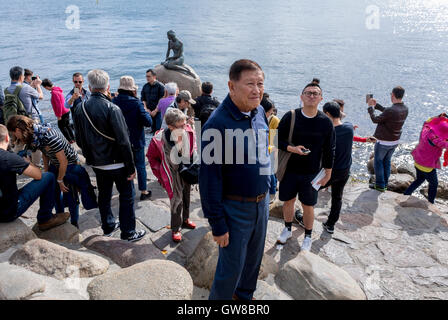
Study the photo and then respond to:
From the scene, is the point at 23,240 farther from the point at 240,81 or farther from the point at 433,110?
the point at 433,110

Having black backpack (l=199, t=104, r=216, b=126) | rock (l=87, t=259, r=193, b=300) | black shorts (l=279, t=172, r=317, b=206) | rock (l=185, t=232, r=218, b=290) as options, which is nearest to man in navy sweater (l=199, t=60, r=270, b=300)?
rock (l=87, t=259, r=193, b=300)

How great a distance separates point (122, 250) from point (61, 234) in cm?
85

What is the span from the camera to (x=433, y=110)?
615 inches

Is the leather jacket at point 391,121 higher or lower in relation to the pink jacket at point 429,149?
higher

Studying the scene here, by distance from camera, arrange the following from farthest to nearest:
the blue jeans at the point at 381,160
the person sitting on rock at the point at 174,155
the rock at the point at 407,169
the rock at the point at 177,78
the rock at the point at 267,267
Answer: the rock at the point at 177,78 → the rock at the point at 407,169 → the blue jeans at the point at 381,160 → the person sitting on rock at the point at 174,155 → the rock at the point at 267,267

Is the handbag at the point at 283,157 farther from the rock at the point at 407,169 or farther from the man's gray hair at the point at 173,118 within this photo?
the rock at the point at 407,169

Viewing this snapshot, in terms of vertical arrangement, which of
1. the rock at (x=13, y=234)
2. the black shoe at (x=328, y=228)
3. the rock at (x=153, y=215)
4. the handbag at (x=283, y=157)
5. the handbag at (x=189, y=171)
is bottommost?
the rock at (x=153, y=215)

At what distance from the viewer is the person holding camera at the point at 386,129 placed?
594cm

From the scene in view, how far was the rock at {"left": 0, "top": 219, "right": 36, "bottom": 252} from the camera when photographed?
3.36 metres

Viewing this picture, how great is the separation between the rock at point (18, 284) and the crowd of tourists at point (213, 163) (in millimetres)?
1035

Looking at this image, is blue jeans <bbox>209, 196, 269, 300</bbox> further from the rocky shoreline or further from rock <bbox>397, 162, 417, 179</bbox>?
rock <bbox>397, 162, 417, 179</bbox>

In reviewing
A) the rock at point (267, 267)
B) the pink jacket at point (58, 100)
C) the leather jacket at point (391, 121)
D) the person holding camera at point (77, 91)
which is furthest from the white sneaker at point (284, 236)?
the pink jacket at point (58, 100)

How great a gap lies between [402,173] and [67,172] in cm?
871
